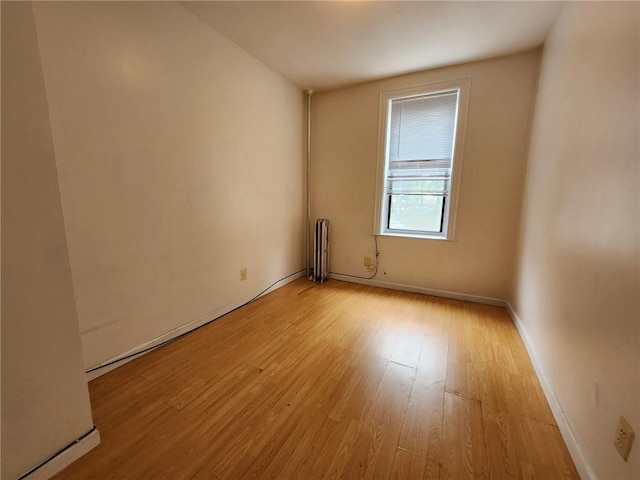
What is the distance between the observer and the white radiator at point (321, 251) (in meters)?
3.35

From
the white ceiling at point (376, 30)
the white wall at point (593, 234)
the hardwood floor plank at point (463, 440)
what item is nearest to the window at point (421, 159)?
the white ceiling at point (376, 30)

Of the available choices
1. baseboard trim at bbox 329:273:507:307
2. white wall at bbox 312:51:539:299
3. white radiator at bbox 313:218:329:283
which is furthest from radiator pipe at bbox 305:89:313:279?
baseboard trim at bbox 329:273:507:307

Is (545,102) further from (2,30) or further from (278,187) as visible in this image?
(2,30)

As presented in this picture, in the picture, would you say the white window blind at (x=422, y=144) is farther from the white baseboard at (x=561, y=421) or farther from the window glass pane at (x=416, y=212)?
the white baseboard at (x=561, y=421)

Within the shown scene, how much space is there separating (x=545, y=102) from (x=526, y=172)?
2.00ft

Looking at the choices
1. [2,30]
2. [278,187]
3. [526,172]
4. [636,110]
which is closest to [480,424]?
[636,110]

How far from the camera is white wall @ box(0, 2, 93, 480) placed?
855mm

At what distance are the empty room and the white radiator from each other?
0.26 m

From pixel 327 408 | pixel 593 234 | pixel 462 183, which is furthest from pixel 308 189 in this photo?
pixel 593 234

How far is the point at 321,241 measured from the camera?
336 cm

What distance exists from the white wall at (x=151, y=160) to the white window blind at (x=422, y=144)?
149cm

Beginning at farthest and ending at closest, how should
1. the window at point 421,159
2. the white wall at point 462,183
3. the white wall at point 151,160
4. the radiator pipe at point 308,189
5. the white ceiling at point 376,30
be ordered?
the radiator pipe at point 308,189
the window at point 421,159
the white wall at point 462,183
the white ceiling at point 376,30
the white wall at point 151,160

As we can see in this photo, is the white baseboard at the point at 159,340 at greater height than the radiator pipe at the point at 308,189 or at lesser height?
lesser

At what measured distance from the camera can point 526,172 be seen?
241 centimetres
